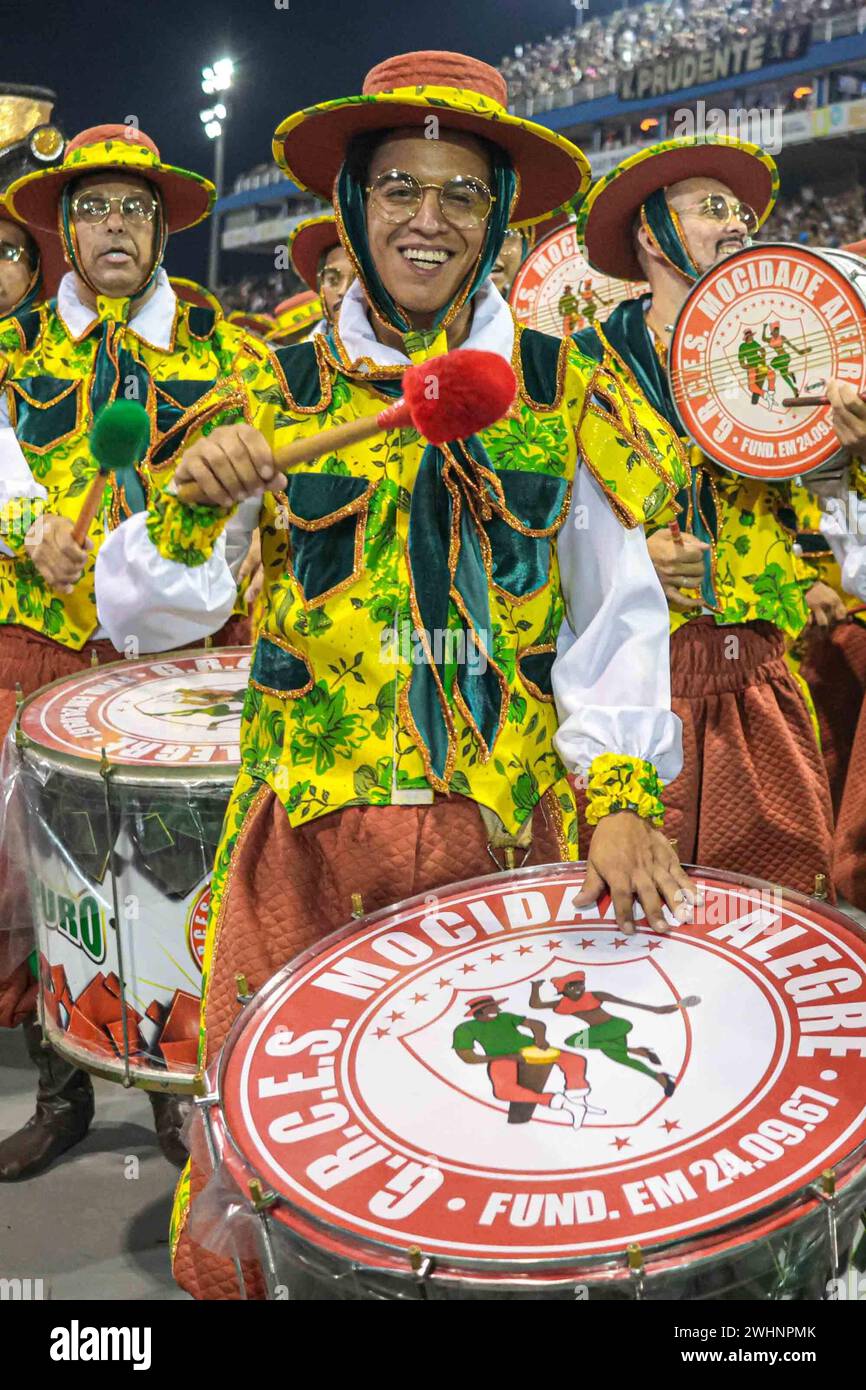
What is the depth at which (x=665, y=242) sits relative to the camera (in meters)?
3.34

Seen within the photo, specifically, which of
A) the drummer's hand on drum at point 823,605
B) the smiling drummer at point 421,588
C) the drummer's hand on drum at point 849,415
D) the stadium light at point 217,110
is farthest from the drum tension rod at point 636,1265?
the stadium light at point 217,110

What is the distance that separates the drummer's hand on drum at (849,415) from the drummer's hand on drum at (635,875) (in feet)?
4.46

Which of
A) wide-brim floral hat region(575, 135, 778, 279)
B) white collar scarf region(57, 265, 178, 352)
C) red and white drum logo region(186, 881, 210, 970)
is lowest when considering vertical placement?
red and white drum logo region(186, 881, 210, 970)

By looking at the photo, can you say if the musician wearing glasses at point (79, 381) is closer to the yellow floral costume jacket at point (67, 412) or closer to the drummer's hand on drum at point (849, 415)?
the yellow floral costume jacket at point (67, 412)

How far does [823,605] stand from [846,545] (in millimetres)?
968

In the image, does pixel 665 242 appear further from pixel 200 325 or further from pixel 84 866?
pixel 84 866

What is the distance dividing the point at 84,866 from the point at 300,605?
1080 millimetres

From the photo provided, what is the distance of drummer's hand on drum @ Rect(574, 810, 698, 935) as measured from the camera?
1682mm

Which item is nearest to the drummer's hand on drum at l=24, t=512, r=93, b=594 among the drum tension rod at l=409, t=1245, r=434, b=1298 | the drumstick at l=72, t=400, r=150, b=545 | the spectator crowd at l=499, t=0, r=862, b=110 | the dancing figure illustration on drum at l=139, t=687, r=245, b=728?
the dancing figure illustration on drum at l=139, t=687, r=245, b=728

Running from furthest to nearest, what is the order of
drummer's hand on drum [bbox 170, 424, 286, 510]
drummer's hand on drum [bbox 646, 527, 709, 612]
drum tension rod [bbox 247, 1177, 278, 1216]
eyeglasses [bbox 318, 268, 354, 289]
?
eyeglasses [bbox 318, 268, 354, 289] → drummer's hand on drum [bbox 646, 527, 709, 612] → drummer's hand on drum [bbox 170, 424, 286, 510] → drum tension rod [bbox 247, 1177, 278, 1216]

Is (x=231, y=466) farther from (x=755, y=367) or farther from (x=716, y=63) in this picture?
(x=716, y=63)

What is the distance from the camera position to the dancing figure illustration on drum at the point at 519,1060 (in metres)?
1.38

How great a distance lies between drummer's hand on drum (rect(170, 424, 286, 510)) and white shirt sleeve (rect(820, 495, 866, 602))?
1.98 metres

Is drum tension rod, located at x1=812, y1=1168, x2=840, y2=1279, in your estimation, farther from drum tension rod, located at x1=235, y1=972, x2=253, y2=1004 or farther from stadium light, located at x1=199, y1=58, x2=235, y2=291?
stadium light, located at x1=199, y1=58, x2=235, y2=291
